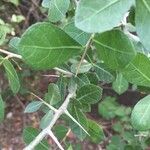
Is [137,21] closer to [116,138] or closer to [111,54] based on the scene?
[111,54]

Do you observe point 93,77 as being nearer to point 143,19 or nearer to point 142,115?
point 142,115

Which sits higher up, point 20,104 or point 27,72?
point 27,72

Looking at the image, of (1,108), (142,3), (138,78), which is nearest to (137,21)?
(142,3)

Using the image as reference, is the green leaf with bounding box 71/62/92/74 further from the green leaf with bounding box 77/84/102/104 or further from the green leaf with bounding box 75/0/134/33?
the green leaf with bounding box 75/0/134/33

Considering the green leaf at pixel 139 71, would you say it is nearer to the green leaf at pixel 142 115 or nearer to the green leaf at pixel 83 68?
the green leaf at pixel 142 115

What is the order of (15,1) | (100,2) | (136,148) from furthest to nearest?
1. (15,1)
2. (136,148)
3. (100,2)

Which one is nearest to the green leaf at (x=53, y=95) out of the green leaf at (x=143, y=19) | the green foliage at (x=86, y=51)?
the green foliage at (x=86, y=51)
